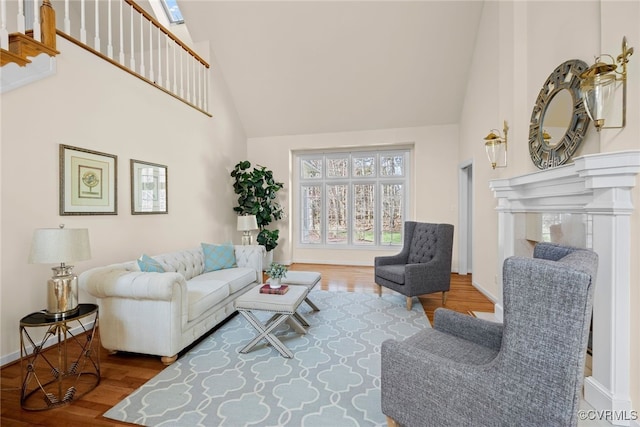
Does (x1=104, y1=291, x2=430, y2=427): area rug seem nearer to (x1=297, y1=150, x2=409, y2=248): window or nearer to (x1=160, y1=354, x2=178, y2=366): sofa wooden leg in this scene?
(x1=160, y1=354, x2=178, y2=366): sofa wooden leg

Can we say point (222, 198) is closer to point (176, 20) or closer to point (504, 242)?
point (176, 20)

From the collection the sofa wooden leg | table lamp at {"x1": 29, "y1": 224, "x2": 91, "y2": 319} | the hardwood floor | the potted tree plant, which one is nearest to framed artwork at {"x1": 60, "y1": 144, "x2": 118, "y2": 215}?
table lamp at {"x1": 29, "y1": 224, "x2": 91, "y2": 319}

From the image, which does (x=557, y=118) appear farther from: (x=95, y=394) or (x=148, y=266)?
(x=95, y=394)

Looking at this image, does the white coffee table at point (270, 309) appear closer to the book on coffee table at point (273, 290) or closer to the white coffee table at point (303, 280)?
the book on coffee table at point (273, 290)

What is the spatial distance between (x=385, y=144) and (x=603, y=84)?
4.31 metres

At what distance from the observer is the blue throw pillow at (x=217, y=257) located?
3723 mm

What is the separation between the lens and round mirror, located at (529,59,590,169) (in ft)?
7.02

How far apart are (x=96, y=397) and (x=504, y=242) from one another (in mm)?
3868

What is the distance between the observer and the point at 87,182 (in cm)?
291

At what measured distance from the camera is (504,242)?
10.3 feet

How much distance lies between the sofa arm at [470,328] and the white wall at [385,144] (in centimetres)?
401

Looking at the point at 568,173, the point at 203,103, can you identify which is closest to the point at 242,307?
the point at 568,173

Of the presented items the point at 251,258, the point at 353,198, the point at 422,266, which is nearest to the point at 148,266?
the point at 251,258

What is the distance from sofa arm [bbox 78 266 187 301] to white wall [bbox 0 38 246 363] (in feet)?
2.15
